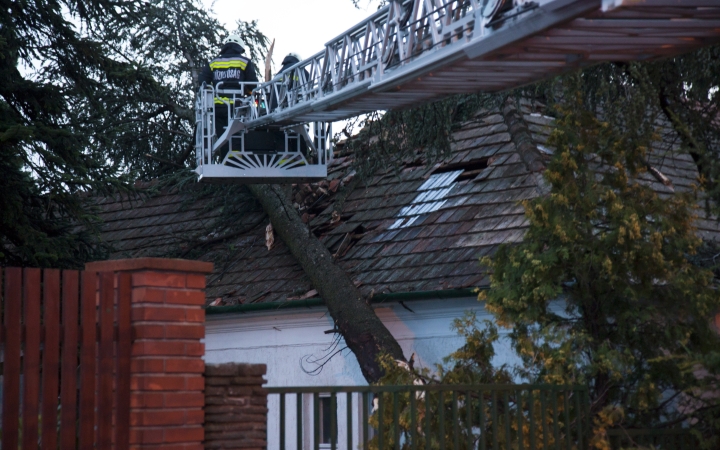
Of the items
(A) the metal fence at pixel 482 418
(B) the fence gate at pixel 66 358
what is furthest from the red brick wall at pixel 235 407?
(B) the fence gate at pixel 66 358

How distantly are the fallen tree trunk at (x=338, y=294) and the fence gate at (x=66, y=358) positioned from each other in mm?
4689

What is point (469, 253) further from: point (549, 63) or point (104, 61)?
point (104, 61)

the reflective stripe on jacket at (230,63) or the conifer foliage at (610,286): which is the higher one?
the reflective stripe on jacket at (230,63)

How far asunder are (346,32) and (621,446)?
17.4ft

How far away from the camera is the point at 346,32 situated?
10.2 meters

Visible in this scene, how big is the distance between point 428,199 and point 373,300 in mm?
2319

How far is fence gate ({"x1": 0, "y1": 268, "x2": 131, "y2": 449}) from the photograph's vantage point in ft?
14.9

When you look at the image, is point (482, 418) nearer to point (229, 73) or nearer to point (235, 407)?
point (235, 407)

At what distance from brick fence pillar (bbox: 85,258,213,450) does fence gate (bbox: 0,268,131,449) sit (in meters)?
0.06

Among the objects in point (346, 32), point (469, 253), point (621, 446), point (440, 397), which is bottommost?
point (621, 446)

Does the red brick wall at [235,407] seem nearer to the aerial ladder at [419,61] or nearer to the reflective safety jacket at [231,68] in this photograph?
the aerial ladder at [419,61]

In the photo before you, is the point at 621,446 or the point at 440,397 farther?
the point at 621,446

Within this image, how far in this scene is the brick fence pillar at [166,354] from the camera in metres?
4.90

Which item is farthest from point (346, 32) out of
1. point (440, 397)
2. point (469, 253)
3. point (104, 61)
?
point (440, 397)
